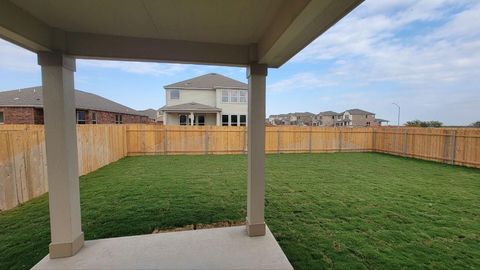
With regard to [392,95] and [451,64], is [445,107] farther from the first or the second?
[392,95]

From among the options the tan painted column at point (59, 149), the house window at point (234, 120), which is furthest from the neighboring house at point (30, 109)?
the tan painted column at point (59, 149)

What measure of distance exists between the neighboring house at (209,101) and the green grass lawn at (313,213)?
11.6 m

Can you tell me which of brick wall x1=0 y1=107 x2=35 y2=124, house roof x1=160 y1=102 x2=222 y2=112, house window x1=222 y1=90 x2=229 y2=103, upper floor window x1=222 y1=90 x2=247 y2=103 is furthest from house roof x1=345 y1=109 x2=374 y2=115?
brick wall x1=0 y1=107 x2=35 y2=124

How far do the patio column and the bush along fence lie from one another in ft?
15.7

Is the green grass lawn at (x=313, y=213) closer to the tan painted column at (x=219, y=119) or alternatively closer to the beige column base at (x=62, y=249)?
the beige column base at (x=62, y=249)

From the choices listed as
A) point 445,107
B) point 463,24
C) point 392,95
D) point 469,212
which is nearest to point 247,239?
point 469,212

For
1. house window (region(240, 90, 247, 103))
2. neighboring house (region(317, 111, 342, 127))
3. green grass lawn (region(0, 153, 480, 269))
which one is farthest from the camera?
neighboring house (region(317, 111, 342, 127))

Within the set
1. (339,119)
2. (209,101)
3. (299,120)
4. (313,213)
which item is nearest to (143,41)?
(313,213)

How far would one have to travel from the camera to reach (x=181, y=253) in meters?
2.64

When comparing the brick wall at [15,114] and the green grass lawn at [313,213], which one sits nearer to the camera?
the green grass lawn at [313,213]

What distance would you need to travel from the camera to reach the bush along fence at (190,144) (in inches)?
178

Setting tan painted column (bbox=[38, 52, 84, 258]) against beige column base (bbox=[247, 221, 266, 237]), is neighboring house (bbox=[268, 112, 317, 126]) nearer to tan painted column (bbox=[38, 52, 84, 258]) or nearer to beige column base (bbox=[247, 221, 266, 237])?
beige column base (bbox=[247, 221, 266, 237])

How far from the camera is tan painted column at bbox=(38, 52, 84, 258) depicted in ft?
8.01

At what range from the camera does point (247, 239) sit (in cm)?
298
